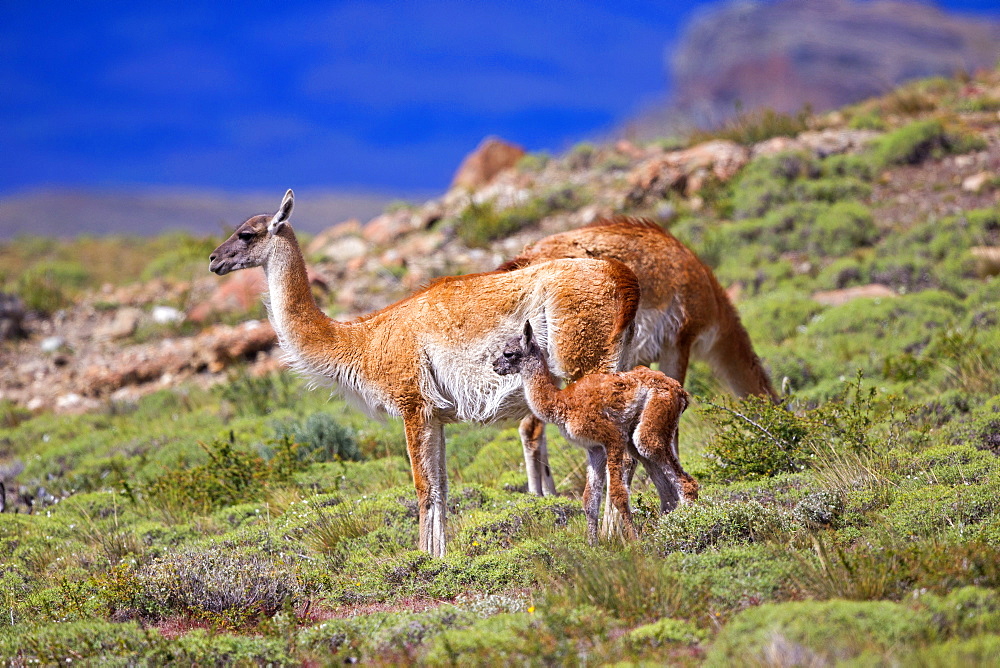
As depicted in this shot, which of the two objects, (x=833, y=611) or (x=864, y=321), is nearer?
(x=833, y=611)

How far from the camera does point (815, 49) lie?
4660 inches

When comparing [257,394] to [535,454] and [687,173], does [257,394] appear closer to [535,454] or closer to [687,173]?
[535,454]

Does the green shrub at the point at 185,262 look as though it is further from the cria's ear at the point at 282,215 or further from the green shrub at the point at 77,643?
the green shrub at the point at 77,643

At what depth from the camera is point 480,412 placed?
7523 mm

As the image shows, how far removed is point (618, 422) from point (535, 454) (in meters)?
2.43

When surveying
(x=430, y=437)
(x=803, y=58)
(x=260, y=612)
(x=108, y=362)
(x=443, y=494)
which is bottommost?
(x=260, y=612)

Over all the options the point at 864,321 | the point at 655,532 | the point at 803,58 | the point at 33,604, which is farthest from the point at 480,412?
the point at 803,58

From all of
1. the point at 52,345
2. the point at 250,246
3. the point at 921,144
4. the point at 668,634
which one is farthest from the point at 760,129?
the point at 668,634

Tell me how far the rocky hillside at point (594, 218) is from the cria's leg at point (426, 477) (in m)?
8.80

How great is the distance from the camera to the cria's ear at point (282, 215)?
827cm

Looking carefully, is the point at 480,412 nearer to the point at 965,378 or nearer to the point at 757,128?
the point at 965,378

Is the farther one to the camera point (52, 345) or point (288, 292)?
point (52, 345)

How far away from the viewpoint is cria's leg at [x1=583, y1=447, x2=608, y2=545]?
6738 mm

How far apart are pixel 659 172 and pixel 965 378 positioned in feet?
39.2
